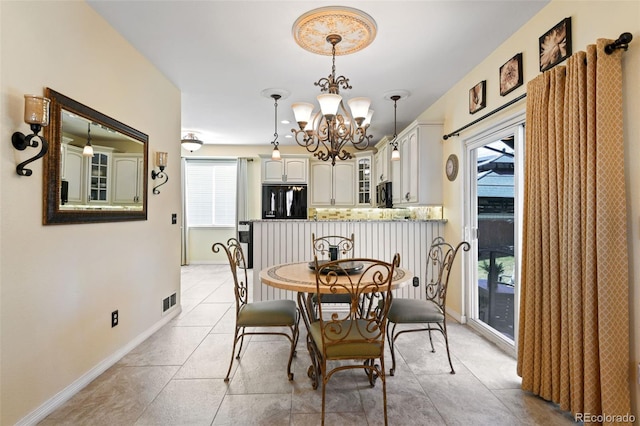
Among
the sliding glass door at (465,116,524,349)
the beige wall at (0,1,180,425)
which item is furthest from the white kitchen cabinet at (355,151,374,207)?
the beige wall at (0,1,180,425)

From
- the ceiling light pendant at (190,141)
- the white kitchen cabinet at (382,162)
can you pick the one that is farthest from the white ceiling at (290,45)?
the ceiling light pendant at (190,141)

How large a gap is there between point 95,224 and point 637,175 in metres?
3.40

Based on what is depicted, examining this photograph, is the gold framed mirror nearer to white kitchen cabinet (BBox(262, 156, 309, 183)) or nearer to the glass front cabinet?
white kitchen cabinet (BBox(262, 156, 309, 183))

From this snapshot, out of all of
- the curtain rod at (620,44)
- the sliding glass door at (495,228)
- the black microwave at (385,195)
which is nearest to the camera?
the curtain rod at (620,44)

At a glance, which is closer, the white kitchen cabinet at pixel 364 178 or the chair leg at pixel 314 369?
the chair leg at pixel 314 369

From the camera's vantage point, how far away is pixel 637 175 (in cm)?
164

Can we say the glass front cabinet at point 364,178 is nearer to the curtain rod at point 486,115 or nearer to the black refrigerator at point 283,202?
the black refrigerator at point 283,202

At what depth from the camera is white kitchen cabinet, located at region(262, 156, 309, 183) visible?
6.45m

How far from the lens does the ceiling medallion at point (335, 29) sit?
222cm

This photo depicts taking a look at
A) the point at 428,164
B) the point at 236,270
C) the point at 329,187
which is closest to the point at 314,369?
the point at 236,270

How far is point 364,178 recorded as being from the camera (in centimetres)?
651

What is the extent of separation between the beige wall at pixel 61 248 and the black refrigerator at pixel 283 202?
128 inches

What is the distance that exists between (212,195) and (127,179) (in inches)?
181

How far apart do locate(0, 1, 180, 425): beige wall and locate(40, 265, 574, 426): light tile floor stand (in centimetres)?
25
